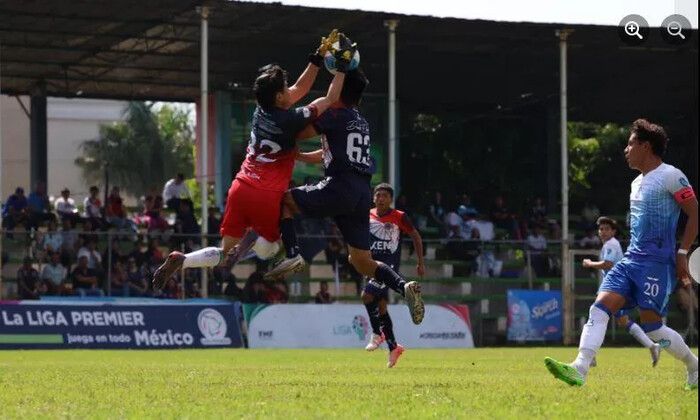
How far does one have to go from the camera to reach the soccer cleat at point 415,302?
1342 cm

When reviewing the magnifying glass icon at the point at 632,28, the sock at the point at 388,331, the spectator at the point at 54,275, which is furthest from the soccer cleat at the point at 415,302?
the magnifying glass icon at the point at 632,28

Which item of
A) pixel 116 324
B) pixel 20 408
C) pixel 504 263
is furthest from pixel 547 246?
pixel 20 408

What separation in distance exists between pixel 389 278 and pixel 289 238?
1493 mm

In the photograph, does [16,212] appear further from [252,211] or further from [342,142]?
[342,142]

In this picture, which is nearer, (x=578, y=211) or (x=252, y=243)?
(x=252, y=243)

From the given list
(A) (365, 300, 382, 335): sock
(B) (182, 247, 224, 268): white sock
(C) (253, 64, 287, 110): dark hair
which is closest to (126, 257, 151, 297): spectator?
(A) (365, 300, 382, 335): sock

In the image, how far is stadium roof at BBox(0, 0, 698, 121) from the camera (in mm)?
32969

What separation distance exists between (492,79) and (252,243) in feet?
99.9

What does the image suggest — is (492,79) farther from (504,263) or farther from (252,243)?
(252,243)

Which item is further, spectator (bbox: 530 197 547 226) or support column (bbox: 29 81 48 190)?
support column (bbox: 29 81 48 190)

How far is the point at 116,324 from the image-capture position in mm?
27703

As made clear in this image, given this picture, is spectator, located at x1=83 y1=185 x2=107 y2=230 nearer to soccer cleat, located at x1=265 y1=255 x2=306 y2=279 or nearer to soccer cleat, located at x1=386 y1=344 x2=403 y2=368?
soccer cleat, located at x1=386 y1=344 x2=403 y2=368

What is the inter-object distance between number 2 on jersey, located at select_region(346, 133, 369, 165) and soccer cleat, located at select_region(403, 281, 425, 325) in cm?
140

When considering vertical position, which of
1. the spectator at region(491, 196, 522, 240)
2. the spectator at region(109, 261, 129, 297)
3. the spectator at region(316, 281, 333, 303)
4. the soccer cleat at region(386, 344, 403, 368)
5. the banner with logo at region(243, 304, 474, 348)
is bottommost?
the banner with logo at region(243, 304, 474, 348)
